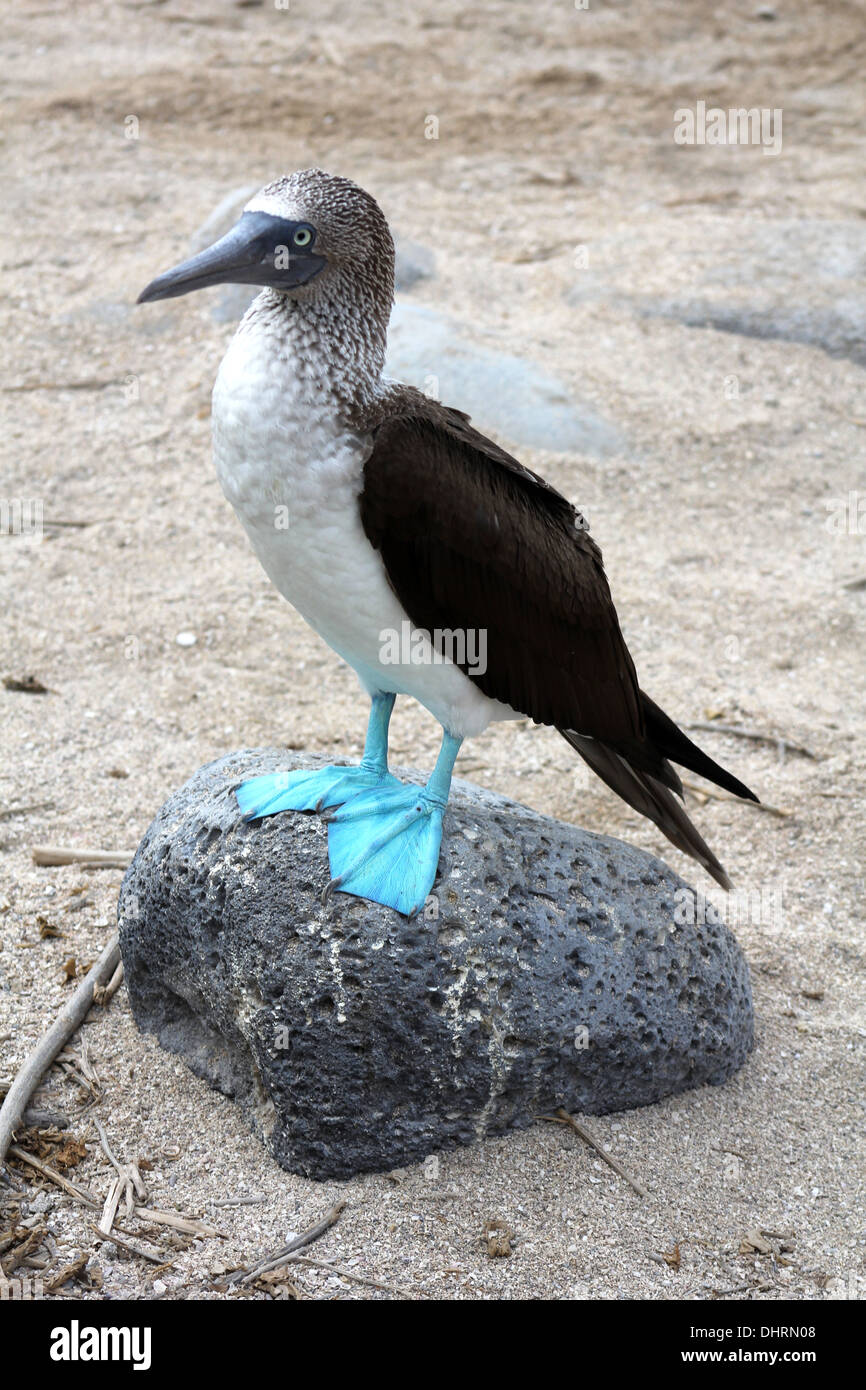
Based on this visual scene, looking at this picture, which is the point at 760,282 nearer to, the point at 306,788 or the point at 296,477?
the point at 306,788

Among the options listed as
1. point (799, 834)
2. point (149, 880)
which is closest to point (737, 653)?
point (799, 834)

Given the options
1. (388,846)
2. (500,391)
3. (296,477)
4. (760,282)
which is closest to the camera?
(296,477)

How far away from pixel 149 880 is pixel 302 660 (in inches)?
104

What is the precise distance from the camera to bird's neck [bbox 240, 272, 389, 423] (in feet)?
10.5

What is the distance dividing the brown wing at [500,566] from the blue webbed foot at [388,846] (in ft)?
1.36

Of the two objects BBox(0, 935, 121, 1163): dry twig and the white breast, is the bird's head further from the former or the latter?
BBox(0, 935, 121, 1163): dry twig

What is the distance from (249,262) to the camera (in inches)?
125

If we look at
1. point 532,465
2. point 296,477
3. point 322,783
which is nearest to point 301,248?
point 296,477

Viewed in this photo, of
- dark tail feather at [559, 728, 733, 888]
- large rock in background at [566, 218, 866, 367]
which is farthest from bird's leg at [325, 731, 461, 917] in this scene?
large rock in background at [566, 218, 866, 367]

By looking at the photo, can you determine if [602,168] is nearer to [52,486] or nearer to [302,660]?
[52,486]

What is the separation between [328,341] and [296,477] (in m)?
0.36

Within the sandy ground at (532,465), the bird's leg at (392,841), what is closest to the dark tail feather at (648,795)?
the bird's leg at (392,841)

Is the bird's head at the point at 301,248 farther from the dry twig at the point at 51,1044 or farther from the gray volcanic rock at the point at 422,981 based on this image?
the dry twig at the point at 51,1044

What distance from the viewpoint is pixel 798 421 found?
844cm
